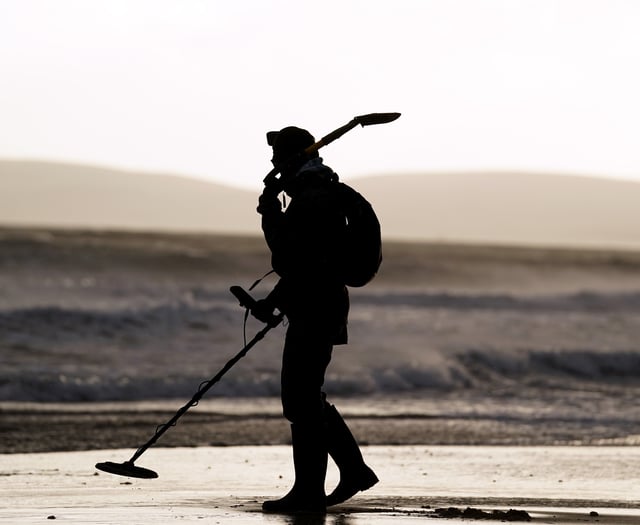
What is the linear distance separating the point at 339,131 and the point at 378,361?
450 inches

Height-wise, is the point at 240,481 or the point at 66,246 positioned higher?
the point at 66,246

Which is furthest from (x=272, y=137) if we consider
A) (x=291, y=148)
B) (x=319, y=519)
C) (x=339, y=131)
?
(x=319, y=519)

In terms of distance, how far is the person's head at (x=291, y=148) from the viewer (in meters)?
6.31

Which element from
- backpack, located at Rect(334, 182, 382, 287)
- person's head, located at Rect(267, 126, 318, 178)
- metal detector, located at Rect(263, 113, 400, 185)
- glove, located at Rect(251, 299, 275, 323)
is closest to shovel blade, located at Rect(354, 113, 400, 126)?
metal detector, located at Rect(263, 113, 400, 185)

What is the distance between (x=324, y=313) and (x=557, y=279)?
48.3 m

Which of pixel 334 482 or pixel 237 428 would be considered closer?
pixel 334 482

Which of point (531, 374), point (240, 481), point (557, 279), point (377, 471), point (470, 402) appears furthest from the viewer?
point (557, 279)

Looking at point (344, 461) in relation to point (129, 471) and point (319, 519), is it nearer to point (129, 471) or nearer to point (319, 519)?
point (319, 519)

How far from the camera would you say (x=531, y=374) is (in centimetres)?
1844

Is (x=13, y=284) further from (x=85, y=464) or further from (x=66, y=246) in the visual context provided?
(x=85, y=464)

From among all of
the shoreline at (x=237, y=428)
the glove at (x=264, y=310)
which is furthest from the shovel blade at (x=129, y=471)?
the shoreline at (x=237, y=428)


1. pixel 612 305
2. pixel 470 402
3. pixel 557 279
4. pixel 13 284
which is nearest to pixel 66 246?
pixel 13 284

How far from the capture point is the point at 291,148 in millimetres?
6340

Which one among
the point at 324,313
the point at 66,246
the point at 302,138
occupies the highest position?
the point at 66,246
